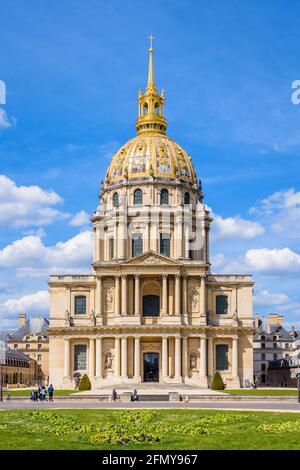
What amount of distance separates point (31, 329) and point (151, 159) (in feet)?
192

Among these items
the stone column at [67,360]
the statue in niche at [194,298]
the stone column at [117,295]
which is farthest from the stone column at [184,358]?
the stone column at [67,360]

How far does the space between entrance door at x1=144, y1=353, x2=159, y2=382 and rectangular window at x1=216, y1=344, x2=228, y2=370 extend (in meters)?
7.74

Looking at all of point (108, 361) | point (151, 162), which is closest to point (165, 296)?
point (108, 361)

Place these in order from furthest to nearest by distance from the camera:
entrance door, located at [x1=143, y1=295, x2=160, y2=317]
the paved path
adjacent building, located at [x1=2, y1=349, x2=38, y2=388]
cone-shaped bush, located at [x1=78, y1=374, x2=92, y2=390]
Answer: adjacent building, located at [x1=2, y1=349, x2=38, y2=388]
entrance door, located at [x1=143, y1=295, x2=160, y2=317]
cone-shaped bush, located at [x1=78, y1=374, x2=92, y2=390]
the paved path

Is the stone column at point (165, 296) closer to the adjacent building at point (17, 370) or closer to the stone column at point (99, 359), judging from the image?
the stone column at point (99, 359)

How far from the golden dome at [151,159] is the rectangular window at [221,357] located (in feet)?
84.3

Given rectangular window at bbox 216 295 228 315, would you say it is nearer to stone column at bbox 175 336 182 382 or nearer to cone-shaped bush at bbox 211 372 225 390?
stone column at bbox 175 336 182 382

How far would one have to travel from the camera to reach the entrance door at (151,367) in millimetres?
91688

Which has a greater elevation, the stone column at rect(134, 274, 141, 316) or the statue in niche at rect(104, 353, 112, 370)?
the stone column at rect(134, 274, 141, 316)

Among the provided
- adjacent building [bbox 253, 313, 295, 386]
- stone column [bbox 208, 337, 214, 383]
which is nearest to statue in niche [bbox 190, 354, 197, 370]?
stone column [bbox 208, 337, 214, 383]

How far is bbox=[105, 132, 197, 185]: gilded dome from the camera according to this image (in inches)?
4181

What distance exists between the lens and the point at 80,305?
95.3 metres

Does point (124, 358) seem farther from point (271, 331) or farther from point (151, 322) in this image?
point (271, 331)
